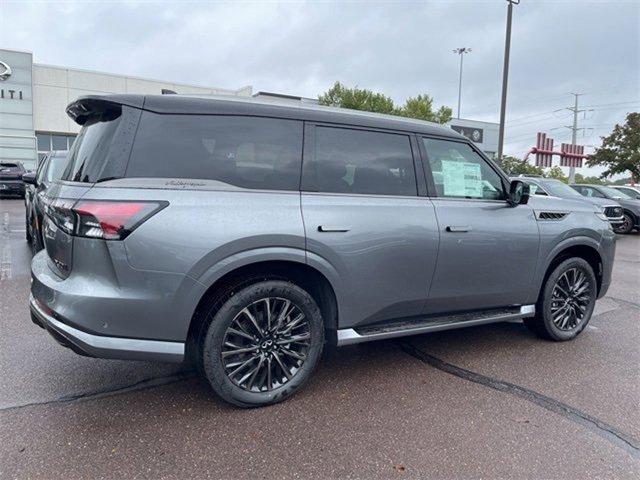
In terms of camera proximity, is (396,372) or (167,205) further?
(396,372)

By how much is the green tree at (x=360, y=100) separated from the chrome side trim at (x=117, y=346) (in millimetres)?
30842

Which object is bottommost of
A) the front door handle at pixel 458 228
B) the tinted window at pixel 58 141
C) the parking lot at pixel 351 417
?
the parking lot at pixel 351 417

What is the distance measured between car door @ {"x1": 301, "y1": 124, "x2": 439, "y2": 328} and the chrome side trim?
103 centimetres

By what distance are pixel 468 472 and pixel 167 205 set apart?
2.21 metres

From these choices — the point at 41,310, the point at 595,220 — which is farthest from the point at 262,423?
the point at 595,220

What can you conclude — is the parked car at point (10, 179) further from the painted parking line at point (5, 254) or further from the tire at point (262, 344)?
the tire at point (262, 344)

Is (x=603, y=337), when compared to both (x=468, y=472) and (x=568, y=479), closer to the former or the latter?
(x=568, y=479)

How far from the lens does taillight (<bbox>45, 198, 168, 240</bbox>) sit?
260 cm

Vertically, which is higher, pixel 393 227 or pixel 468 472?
pixel 393 227

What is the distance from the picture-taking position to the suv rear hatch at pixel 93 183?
2.61m

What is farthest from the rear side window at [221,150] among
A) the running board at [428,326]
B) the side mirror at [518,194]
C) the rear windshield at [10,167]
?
the rear windshield at [10,167]

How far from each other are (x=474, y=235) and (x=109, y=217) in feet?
8.81

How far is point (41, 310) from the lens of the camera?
2904 millimetres

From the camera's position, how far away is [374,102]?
3259cm
